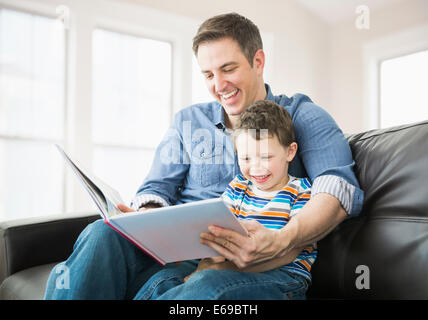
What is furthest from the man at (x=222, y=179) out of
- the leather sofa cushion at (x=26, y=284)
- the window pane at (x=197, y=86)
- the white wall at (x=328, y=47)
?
the white wall at (x=328, y=47)

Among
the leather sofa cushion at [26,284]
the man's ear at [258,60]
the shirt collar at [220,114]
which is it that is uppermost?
the man's ear at [258,60]

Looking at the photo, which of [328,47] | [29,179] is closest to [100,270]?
[29,179]

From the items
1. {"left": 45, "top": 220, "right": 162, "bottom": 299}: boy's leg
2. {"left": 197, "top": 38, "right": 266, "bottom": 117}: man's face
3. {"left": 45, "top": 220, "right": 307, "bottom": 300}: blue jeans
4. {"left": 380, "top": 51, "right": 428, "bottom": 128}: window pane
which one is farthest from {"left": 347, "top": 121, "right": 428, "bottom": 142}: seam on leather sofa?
{"left": 380, "top": 51, "right": 428, "bottom": 128}: window pane

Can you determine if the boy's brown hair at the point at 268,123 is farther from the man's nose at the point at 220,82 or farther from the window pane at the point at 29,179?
the window pane at the point at 29,179

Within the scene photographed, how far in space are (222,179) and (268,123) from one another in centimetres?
31

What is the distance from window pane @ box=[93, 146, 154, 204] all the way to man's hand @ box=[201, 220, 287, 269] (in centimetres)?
227

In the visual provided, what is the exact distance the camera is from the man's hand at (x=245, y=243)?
0.85 metres

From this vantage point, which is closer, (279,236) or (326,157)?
(279,236)

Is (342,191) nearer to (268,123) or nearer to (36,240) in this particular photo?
(268,123)

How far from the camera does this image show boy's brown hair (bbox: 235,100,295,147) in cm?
109

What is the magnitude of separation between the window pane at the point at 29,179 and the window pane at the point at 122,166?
299 millimetres

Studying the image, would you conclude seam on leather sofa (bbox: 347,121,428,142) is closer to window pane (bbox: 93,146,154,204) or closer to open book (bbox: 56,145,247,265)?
open book (bbox: 56,145,247,265)

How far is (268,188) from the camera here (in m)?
1.13
